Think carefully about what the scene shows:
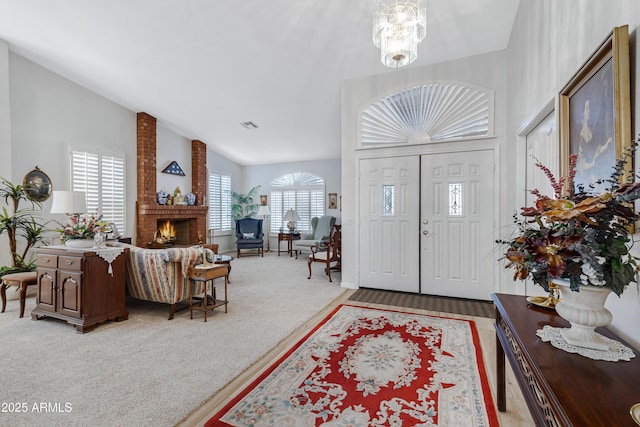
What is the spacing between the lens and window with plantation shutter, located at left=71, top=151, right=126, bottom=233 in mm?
5457

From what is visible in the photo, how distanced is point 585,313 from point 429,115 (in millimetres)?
3662

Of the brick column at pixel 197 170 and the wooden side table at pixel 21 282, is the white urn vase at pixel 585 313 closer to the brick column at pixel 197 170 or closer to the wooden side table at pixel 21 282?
the wooden side table at pixel 21 282

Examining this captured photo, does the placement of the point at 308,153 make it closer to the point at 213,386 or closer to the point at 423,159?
the point at 423,159

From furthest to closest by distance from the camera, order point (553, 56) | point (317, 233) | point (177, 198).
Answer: point (317, 233) → point (177, 198) → point (553, 56)

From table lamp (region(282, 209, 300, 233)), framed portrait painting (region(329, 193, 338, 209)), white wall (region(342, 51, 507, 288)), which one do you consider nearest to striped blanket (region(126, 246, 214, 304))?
white wall (region(342, 51, 507, 288))

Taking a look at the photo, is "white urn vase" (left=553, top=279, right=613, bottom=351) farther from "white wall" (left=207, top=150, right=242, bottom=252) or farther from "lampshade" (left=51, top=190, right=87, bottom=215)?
"white wall" (left=207, top=150, right=242, bottom=252)

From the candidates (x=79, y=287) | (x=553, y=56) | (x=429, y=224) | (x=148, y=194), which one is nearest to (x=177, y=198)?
(x=148, y=194)

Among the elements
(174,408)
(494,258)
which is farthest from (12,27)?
(494,258)

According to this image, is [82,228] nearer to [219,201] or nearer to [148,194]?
[148,194]

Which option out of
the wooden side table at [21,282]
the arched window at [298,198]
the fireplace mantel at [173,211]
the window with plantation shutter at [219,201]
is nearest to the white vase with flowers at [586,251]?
the wooden side table at [21,282]

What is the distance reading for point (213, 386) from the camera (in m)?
Answer: 2.15

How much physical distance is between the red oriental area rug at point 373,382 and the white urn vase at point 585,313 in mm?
956

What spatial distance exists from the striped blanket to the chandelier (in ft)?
9.67

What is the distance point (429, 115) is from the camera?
430cm
